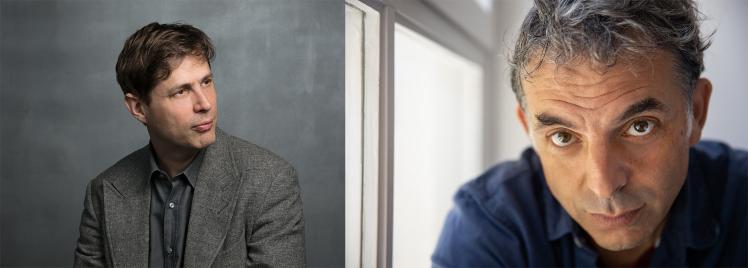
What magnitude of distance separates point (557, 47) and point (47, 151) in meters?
0.75

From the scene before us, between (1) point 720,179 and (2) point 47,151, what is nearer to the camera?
(2) point 47,151

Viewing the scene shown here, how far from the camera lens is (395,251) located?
1093mm

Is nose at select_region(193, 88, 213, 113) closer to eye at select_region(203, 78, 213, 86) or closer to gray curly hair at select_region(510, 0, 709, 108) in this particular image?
eye at select_region(203, 78, 213, 86)

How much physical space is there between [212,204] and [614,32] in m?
0.62

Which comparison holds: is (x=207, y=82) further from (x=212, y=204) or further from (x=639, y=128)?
(x=639, y=128)

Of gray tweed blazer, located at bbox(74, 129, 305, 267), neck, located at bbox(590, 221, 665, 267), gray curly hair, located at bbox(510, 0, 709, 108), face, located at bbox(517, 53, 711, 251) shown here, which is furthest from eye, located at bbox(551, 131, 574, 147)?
gray tweed blazer, located at bbox(74, 129, 305, 267)

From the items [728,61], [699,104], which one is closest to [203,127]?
[699,104]

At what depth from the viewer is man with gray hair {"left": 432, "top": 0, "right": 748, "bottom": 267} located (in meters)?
0.82

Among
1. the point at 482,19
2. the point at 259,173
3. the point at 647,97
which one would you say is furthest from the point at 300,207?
the point at 482,19

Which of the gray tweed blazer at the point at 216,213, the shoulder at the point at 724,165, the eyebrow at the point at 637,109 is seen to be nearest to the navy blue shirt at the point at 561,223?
the shoulder at the point at 724,165

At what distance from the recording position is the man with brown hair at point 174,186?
2.58 feet

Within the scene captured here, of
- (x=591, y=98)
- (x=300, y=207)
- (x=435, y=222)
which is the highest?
(x=591, y=98)

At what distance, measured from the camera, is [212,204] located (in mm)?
817

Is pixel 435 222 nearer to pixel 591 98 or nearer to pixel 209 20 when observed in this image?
pixel 591 98
